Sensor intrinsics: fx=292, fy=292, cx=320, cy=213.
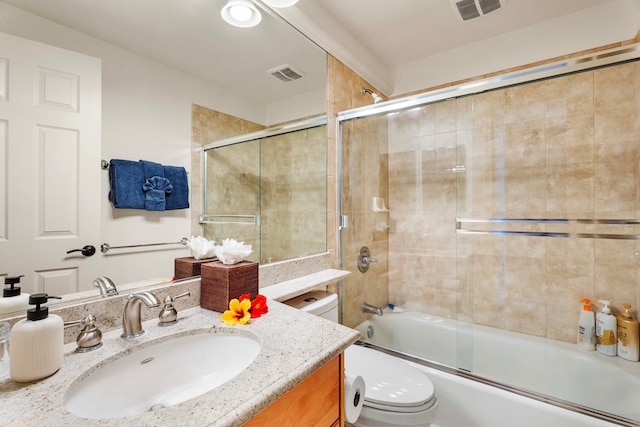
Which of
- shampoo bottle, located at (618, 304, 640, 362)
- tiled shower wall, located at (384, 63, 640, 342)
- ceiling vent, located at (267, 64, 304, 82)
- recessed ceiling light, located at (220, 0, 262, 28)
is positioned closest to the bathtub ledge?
tiled shower wall, located at (384, 63, 640, 342)

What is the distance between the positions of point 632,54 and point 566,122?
0.59m

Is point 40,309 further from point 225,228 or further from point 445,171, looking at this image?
point 445,171

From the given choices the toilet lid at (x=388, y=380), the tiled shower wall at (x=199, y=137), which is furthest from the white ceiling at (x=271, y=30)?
the toilet lid at (x=388, y=380)

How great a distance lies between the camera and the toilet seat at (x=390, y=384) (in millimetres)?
1219

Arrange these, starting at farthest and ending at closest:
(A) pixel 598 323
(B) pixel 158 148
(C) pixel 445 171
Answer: (C) pixel 445 171 < (A) pixel 598 323 < (B) pixel 158 148

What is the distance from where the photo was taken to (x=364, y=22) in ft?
6.08

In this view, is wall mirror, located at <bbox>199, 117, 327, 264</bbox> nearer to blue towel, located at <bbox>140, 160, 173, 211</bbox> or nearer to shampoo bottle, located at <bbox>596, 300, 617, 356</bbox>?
blue towel, located at <bbox>140, 160, 173, 211</bbox>

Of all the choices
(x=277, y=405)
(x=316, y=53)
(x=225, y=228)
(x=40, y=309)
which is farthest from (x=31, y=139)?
(x=316, y=53)

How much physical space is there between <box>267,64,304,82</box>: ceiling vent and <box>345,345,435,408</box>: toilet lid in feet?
4.74

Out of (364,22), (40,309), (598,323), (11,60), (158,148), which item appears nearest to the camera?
(40,309)

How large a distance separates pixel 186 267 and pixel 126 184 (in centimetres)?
35

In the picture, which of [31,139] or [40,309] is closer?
→ [40,309]

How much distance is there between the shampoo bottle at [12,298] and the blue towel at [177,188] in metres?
0.42

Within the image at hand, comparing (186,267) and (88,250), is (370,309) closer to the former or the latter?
(186,267)
